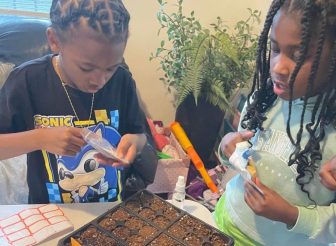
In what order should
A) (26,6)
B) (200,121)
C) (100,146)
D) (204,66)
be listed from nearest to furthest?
(100,146) < (204,66) < (200,121) < (26,6)

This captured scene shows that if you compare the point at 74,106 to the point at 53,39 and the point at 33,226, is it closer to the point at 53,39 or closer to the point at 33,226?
the point at 53,39

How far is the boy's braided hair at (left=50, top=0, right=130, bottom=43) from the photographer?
2.66ft

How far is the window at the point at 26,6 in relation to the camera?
2.18 meters

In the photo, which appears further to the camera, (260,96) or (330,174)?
(260,96)

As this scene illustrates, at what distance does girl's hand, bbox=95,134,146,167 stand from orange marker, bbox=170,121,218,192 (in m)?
0.93

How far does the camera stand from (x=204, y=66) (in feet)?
6.12

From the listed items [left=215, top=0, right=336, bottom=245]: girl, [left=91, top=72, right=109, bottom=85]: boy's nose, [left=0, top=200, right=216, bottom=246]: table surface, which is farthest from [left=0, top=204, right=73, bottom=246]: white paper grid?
[left=215, top=0, right=336, bottom=245]: girl

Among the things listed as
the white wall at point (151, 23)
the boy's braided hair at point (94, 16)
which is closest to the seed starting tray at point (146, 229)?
the boy's braided hair at point (94, 16)

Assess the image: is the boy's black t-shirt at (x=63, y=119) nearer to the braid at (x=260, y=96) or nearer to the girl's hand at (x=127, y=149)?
the girl's hand at (x=127, y=149)

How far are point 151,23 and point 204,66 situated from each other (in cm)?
47

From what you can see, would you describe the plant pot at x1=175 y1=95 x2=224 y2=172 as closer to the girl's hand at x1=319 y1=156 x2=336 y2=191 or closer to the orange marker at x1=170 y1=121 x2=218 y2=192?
the orange marker at x1=170 y1=121 x2=218 y2=192

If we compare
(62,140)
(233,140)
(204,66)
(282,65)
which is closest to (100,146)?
(62,140)

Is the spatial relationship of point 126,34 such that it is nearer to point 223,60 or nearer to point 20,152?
point 20,152

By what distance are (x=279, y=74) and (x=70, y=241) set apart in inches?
22.2
